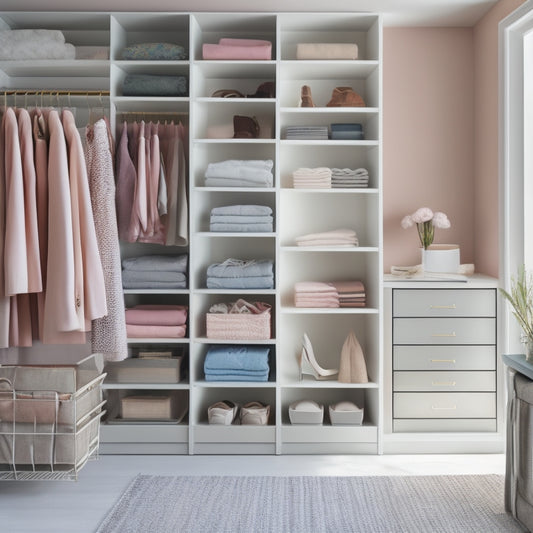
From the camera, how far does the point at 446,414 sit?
12.3 ft

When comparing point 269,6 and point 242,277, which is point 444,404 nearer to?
point 242,277

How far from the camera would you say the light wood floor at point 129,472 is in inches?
114

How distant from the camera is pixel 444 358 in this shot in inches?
146

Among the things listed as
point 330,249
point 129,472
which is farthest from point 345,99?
point 129,472

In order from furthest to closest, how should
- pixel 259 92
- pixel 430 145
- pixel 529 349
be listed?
pixel 430 145 → pixel 259 92 → pixel 529 349

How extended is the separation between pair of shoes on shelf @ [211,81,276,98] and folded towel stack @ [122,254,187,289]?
3.11 feet

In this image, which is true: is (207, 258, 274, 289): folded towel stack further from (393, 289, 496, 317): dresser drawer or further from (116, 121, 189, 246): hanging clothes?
(393, 289, 496, 317): dresser drawer

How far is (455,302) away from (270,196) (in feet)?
3.97

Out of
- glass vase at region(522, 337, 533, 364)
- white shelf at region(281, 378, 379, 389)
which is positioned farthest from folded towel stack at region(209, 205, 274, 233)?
glass vase at region(522, 337, 533, 364)

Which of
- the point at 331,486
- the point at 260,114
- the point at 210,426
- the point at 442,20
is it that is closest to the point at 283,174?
the point at 260,114

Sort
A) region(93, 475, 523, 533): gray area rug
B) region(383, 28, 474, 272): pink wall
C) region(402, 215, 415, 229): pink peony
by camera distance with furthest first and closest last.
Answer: region(383, 28, 474, 272): pink wall
region(402, 215, 415, 229): pink peony
region(93, 475, 523, 533): gray area rug

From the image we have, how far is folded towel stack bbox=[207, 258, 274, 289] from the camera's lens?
12.3 feet

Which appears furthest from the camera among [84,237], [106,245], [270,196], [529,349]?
[270,196]

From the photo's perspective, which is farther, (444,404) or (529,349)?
(444,404)
